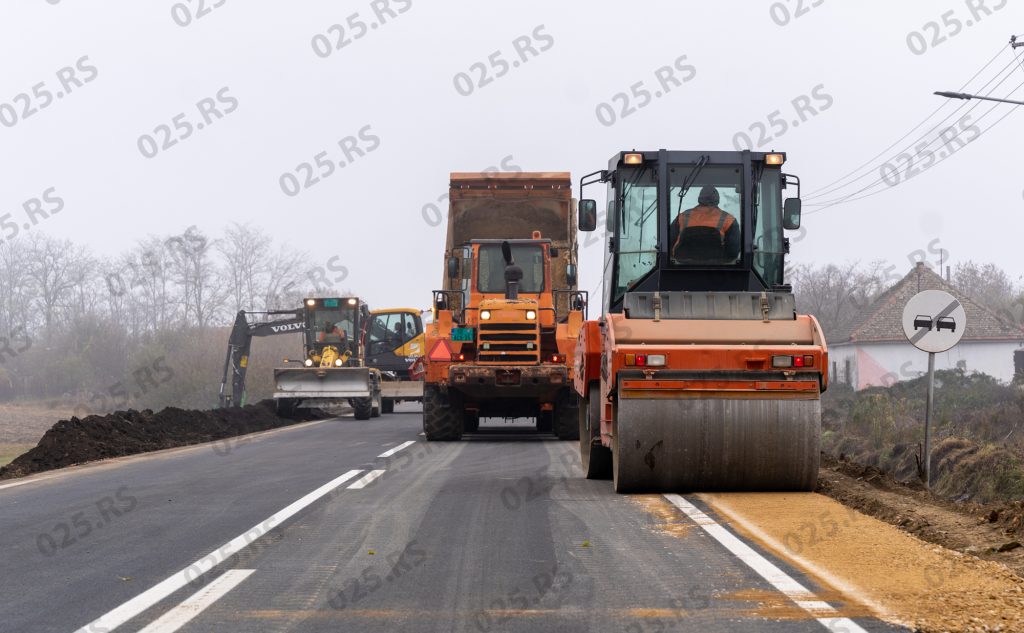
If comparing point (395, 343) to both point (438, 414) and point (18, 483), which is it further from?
point (18, 483)

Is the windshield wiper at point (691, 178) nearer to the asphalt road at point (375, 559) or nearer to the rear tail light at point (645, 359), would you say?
the rear tail light at point (645, 359)

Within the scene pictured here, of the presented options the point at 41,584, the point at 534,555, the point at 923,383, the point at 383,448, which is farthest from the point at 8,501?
the point at 923,383

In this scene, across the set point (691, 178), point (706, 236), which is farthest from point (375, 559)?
point (691, 178)

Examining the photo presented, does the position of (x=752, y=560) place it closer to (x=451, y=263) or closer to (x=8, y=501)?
(x=8, y=501)

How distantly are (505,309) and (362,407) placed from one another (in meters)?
12.2

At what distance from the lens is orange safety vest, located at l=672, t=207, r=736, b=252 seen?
12.4 metres

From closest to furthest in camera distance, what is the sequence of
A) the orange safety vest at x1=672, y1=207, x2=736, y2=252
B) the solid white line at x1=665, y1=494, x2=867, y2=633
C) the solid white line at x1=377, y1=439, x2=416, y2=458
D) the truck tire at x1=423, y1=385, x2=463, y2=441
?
the solid white line at x1=665, y1=494, x2=867, y2=633 → the orange safety vest at x1=672, y1=207, x2=736, y2=252 → the solid white line at x1=377, y1=439, x2=416, y2=458 → the truck tire at x1=423, y1=385, x2=463, y2=441

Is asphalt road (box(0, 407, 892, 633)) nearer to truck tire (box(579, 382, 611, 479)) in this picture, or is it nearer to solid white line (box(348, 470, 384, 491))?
solid white line (box(348, 470, 384, 491))

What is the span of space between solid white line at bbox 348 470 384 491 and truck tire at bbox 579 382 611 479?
8.35 feet

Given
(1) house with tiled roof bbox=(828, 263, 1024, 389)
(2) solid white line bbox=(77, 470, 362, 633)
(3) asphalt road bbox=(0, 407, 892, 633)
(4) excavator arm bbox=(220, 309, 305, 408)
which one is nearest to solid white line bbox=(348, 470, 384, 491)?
(3) asphalt road bbox=(0, 407, 892, 633)

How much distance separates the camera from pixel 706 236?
1243cm

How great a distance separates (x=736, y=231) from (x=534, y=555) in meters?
5.55

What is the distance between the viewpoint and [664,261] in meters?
12.4

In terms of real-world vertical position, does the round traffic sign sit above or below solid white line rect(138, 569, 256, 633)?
above
